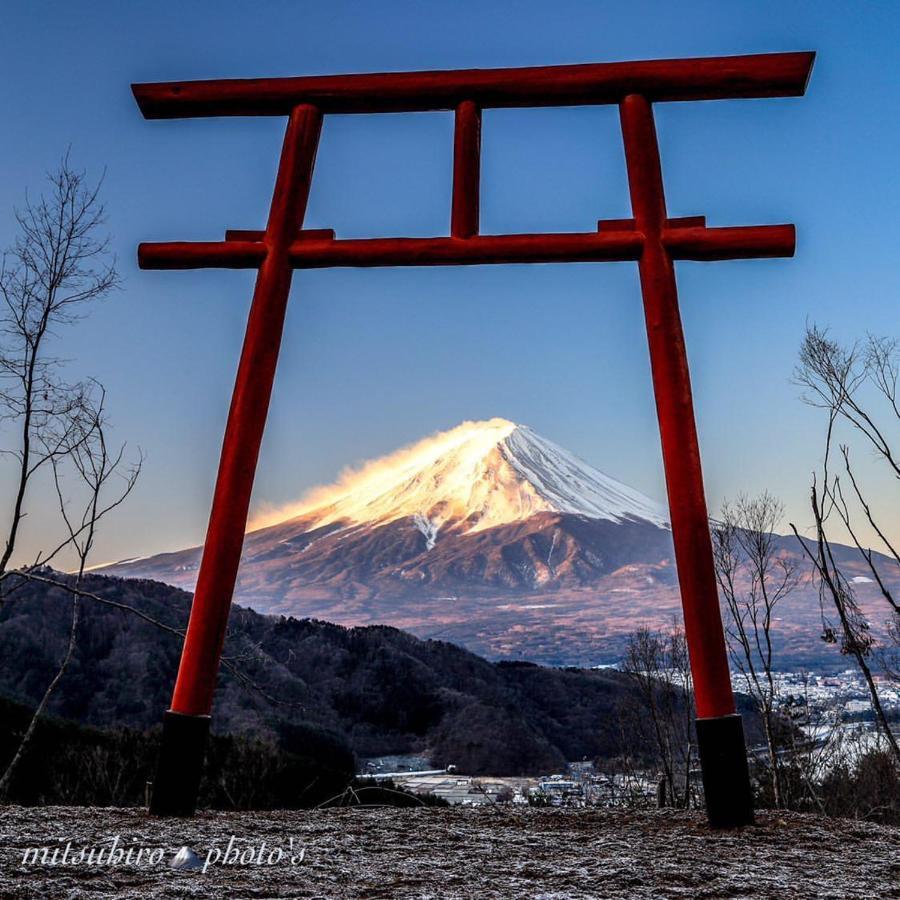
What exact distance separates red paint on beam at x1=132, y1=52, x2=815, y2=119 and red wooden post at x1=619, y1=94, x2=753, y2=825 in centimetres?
15

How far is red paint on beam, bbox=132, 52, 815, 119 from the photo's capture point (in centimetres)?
343

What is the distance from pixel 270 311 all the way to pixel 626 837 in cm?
244

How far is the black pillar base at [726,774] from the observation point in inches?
105

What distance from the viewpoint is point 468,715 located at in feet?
105

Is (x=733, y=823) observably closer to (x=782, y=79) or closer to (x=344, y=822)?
(x=344, y=822)

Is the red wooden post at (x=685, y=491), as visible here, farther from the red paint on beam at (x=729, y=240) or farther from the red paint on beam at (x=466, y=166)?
the red paint on beam at (x=466, y=166)

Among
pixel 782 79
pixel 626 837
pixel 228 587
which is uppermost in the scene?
pixel 782 79

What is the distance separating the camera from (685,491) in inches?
115

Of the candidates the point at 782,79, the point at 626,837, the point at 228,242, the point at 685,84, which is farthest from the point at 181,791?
the point at 782,79

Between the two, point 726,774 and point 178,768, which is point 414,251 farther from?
point 726,774

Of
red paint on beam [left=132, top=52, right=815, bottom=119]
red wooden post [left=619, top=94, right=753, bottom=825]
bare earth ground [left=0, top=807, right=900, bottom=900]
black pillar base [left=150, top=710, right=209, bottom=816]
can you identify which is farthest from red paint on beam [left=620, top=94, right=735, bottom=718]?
black pillar base [left=150, top=710, right=209, bottom=816]

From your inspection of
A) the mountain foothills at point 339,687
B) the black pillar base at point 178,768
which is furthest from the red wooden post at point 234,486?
the mountain foothills at point 339,687

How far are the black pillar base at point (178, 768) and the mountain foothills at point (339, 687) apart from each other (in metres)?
15.7

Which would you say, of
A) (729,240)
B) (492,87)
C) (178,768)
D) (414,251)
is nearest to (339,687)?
(178,768)
